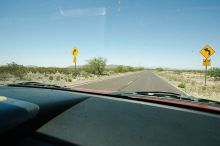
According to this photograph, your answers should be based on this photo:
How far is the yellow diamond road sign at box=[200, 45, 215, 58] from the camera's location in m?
18.8

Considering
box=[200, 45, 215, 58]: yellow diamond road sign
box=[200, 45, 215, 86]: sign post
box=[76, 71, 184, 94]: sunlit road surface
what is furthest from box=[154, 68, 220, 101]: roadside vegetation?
box=[200, 45, 215, 58]: yellow diamond road sign

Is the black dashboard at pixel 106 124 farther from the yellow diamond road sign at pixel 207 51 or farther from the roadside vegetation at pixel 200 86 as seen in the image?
the yellow diamond road sign at pixel 207 51

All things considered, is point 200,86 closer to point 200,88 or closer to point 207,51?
point 200,88

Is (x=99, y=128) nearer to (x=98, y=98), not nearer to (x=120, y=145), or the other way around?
(x=120, y=145)

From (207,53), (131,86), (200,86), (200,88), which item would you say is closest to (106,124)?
(131,86)

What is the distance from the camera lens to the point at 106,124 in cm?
199

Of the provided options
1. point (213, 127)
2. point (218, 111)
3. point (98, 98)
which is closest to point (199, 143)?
point (213, 127)

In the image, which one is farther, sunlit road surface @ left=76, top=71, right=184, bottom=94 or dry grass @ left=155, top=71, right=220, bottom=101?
sunlit road surface @ left=76, top=71, right=184, bottom=94

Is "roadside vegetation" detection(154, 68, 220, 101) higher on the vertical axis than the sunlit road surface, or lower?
lower

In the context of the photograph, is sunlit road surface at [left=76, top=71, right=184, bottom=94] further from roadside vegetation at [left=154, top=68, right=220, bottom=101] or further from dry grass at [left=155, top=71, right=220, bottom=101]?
dry grass at [left=155, top=71, right=220, bottom=101]

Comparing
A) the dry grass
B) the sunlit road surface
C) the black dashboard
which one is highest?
the black dashboard

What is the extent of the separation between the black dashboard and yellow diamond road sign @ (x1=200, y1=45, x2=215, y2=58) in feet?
60.8

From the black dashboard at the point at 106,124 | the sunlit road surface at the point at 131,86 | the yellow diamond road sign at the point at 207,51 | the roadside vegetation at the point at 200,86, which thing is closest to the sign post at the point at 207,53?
the yellow diamond road sign at the point at 207,51

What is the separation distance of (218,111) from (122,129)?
103 cm
